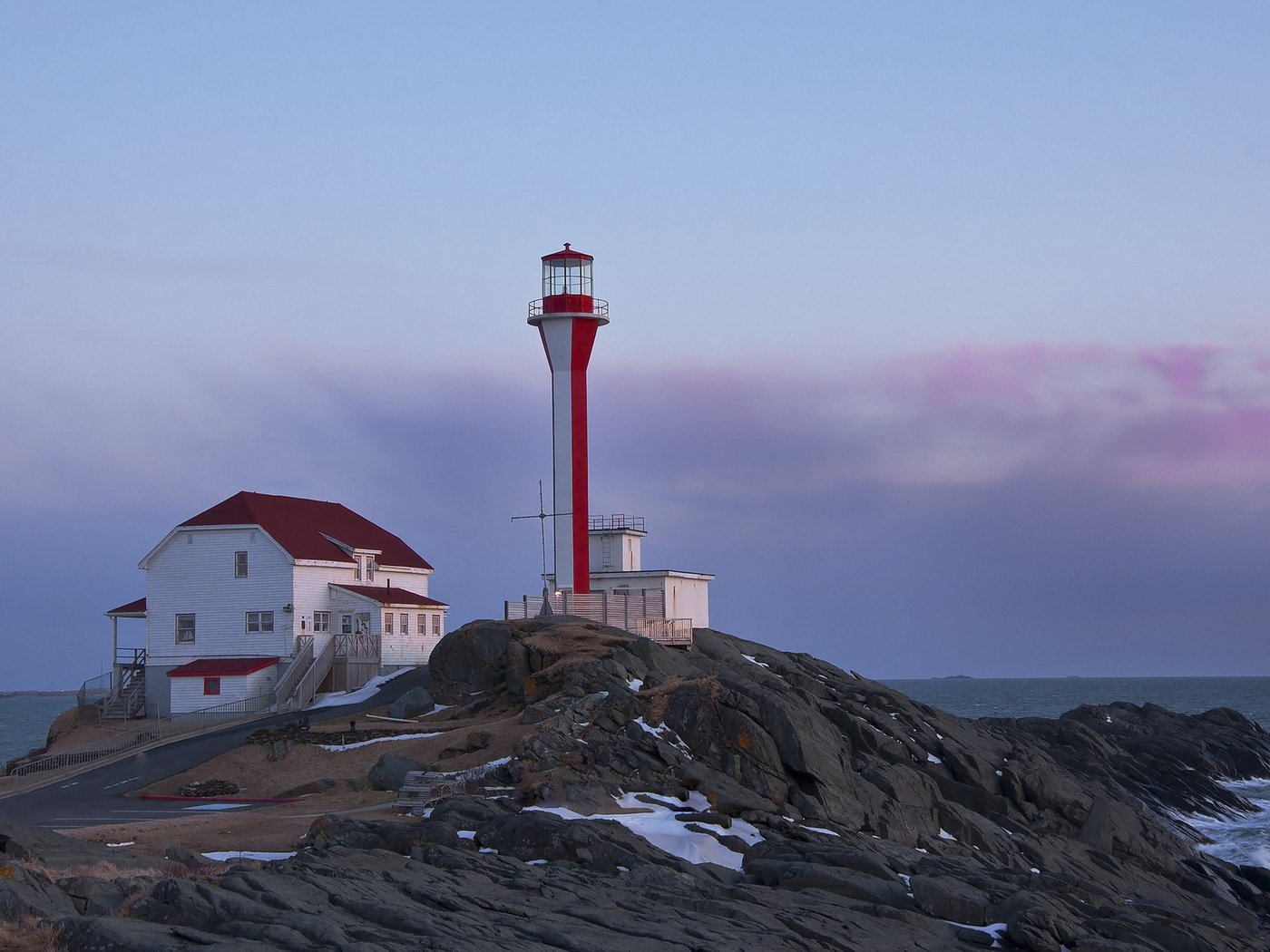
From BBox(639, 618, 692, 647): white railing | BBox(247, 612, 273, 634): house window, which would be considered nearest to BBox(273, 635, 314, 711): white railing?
BBox(247, 612, 273, 634): house window

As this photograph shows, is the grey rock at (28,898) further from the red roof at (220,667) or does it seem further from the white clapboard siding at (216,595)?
the white clapboard siding at (216,595)

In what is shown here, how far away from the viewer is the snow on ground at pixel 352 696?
45.5 meters

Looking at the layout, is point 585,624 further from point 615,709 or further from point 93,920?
point 93,920

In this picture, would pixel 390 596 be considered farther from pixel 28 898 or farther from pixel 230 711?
pixel 28 898

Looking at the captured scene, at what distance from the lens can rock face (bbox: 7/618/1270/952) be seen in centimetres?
1541

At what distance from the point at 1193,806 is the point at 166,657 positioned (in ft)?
121

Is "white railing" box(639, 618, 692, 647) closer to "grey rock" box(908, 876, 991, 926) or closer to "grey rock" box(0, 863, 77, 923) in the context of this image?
"grey rock" box(908, 876, 991, 926)

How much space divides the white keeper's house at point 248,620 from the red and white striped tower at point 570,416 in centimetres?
818

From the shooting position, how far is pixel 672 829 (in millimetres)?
23312

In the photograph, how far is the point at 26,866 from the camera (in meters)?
16.3

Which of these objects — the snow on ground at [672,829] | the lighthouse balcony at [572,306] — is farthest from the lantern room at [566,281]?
the snow on ground at [672,829]

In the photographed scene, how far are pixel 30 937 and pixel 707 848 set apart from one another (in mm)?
12035

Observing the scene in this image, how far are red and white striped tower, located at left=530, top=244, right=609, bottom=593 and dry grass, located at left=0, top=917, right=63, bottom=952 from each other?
1390 inches

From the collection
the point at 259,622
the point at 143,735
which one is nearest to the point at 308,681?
the point at 259,622
